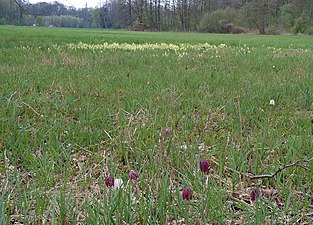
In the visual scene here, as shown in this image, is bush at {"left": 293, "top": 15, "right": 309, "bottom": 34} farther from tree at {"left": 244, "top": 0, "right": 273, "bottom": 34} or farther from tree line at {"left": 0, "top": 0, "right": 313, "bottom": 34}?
tree at {"left": 244, "top": 0, "right": 273, "bottom": 34}

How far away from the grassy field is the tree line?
120 feet

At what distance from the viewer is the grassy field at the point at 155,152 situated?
1661mm

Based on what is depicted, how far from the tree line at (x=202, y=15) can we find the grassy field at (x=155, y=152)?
36.7 metres

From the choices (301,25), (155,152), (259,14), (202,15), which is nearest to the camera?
(155,152)

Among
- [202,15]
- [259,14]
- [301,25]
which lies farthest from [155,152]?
[202,15]

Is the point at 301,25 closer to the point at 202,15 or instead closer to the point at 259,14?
Answer: the point at 259,14

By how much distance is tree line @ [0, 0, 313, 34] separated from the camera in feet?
193

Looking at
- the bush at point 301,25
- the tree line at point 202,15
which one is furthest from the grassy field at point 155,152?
the bush at point 301,25

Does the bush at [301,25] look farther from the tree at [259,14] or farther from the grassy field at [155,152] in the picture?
the grassy field at [155,152]

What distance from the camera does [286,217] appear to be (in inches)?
65.9

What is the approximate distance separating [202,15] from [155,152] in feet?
270

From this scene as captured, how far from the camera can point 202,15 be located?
80562 mm

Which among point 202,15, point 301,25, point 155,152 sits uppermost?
point 202,15

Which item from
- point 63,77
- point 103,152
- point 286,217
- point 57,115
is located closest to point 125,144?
point 103,152
